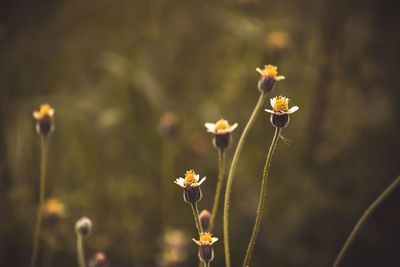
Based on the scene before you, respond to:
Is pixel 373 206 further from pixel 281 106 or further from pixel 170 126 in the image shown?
pixel 170 126

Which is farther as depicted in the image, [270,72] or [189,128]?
[189,128]

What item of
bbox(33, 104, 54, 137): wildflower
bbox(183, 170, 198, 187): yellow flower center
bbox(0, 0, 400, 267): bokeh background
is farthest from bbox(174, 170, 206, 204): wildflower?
bbox(0, 0, 400, 267): bokeh background

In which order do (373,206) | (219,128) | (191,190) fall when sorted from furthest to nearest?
(219,128)
(191,190)
(373,206)

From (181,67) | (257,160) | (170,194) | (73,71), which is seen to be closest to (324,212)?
(257,160)

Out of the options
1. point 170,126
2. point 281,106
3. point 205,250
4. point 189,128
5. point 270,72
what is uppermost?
point 189,128

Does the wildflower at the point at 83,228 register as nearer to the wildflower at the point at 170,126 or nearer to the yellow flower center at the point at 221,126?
the yellow flower center at the point at 221,126

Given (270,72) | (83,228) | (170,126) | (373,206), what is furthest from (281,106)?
(170,126)

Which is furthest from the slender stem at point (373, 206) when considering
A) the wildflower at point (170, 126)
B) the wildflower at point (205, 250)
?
the wildflower at point (170, 126)

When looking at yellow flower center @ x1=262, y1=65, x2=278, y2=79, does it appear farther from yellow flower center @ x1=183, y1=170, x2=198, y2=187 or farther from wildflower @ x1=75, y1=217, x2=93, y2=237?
wildflower @ x1=75, y1=217, x2=93, y2=237
